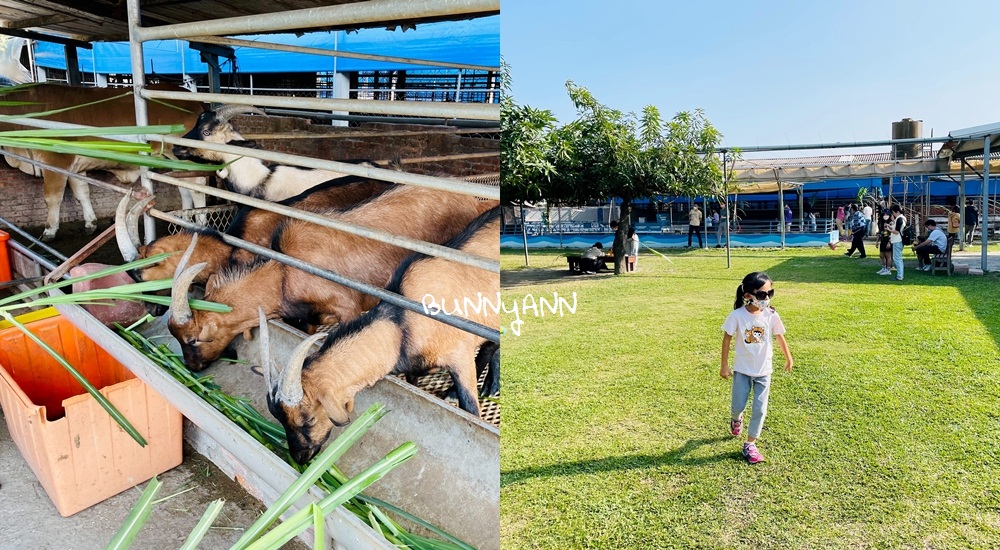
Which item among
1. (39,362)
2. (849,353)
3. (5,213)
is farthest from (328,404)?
(5,213)

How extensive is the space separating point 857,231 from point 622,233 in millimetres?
1176

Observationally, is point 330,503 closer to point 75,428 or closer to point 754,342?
point 75,428

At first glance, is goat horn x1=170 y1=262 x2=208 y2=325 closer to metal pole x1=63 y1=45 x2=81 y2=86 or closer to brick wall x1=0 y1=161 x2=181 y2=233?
brick wall x1=0 y1=161 x2=181 y2=233

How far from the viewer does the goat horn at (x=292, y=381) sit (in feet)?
4.52

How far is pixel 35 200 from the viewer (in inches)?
206

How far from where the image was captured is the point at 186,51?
24.8ft

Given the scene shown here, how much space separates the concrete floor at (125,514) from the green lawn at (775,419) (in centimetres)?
93

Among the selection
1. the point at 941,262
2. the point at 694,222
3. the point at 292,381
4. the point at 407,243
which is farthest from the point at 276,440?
the point at 941,262

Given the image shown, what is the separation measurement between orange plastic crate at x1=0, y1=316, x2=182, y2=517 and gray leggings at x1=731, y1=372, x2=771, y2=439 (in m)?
2.07

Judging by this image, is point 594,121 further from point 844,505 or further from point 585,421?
point 844,505

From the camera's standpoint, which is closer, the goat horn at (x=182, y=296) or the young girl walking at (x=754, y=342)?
the goat horn at (x=182, y=296)

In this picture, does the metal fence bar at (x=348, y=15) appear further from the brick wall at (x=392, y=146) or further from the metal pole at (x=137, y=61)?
the brick wall at (x=392, y=146)

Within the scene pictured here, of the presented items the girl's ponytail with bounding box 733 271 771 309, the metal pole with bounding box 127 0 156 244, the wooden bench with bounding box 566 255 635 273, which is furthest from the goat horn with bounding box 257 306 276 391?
the wooden bench with bounding box 566 255 635 273

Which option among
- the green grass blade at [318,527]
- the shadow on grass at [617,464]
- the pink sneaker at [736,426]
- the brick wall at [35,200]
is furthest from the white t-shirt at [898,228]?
the brick wall at [35,200]
